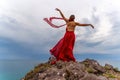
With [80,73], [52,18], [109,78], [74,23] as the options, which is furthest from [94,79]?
[52,18]

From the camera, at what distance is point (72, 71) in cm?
2428

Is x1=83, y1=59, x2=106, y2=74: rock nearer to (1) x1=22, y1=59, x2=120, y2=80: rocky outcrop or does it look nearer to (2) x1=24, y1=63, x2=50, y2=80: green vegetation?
(1) x1=22, y1=59, x2=120, y2=80: rocky outcrop

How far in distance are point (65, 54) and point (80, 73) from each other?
4.41 metres

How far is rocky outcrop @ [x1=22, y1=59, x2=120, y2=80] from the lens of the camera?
23734mm

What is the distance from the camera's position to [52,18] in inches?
1149

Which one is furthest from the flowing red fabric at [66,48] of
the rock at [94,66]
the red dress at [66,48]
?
the rock at [94,66]

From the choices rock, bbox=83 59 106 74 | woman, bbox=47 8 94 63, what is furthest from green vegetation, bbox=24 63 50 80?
rock, bbox=83 59 106 74

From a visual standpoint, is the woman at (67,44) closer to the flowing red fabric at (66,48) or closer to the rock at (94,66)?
the flowing red fabric at (66,48)

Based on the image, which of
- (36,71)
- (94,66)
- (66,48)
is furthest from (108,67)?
(36,71)

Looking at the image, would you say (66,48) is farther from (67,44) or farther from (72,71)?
(72,71)

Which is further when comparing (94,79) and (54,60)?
(54,60)

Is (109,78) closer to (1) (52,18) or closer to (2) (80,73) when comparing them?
(2) (80,73)

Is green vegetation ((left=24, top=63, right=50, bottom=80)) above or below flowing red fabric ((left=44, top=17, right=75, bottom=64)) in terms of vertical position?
below

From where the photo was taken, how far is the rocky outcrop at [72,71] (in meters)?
23.7
